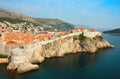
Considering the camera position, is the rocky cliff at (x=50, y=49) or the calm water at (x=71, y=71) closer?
the calm water at (x=71, y=71)

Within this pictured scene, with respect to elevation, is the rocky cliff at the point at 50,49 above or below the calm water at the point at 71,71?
above

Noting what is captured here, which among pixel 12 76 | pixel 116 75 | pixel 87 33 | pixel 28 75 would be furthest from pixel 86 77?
pixel 87 33

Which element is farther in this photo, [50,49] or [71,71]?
[50,49]

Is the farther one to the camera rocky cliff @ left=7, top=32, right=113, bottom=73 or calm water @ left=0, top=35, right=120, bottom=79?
rocky cliff @ left=7, top=32, right=113, bottom=73

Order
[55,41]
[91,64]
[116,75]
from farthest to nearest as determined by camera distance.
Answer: [55,41]
[91,64]
[116,75]

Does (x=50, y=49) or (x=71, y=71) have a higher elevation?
(x=50, y=49)

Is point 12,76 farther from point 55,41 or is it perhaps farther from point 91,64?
point 55,41

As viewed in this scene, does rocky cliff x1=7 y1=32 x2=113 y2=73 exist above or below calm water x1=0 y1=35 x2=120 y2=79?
above

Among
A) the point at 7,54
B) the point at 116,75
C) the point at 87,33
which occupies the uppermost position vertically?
the point at 87,33
